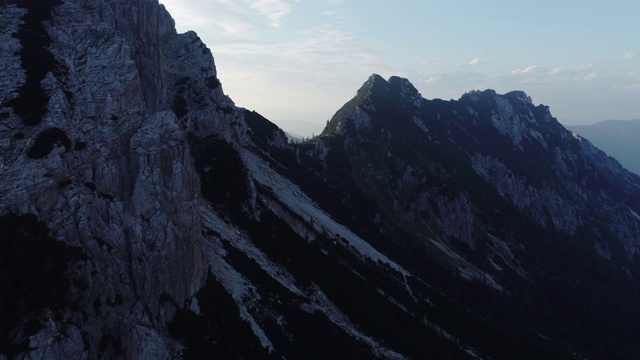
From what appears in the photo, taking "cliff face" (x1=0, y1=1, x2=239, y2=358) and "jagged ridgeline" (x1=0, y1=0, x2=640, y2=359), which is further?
"cliff face" (x1=0, y1=1, x2=239, y2=358)

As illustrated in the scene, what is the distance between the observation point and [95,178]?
51812 mm

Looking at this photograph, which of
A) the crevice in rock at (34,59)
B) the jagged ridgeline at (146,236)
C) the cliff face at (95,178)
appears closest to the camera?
the jagged ridgeline at (146,236)

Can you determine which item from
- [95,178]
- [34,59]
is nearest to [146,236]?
[95,178]

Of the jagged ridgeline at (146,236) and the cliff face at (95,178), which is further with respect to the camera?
the cliff face at (95,178)

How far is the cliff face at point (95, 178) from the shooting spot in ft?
147

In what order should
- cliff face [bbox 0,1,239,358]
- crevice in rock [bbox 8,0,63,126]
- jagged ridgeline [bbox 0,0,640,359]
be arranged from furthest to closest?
crevice in rock [bbox 8,0,63,126]
cliff face [bbox 0,1,239,358]
jagged ridgeline [bbox 0,0,640,359]

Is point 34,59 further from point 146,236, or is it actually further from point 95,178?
point 146,236

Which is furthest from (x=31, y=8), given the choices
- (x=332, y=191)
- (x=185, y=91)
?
(x=332, y=191)

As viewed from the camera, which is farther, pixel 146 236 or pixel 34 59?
pixel 34 59

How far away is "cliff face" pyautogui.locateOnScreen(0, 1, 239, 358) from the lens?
1759 inches

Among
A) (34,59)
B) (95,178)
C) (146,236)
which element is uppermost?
(34,59)

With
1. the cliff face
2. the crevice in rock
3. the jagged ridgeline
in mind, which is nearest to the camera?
the jagged ridgeline

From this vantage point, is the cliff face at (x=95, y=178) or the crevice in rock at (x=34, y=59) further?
the crevice in rock at (x=34, y=59)

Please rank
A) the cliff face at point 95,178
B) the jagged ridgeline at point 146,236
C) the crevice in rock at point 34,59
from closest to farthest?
the jagged ridgeline at point 146,236
the cliff face at point 95,178
the crevice in rock at point 34,59
